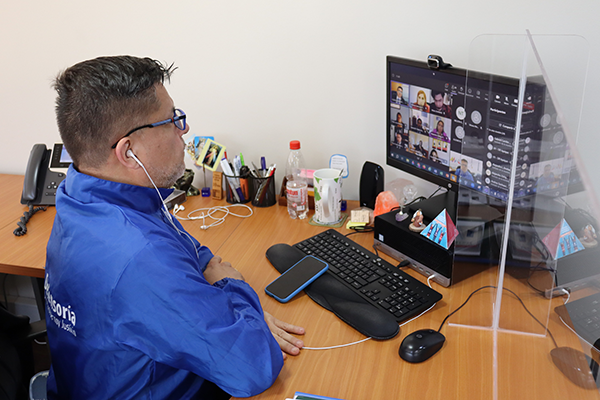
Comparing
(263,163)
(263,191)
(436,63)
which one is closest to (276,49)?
(263,163)

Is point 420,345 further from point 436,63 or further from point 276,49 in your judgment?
point 276,49

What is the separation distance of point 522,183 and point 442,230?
1.55 ft

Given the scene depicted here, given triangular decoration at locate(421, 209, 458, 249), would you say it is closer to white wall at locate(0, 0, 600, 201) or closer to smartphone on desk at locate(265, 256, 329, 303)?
smartphone on desk at locate(265, 256, 329, 303)

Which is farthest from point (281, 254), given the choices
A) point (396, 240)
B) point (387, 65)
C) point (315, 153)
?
point (387, 65)

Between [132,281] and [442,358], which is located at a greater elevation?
[132,281]

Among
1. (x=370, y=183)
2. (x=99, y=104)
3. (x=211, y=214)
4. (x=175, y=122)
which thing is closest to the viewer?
(x=99, y=104)

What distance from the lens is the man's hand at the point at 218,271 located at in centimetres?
129

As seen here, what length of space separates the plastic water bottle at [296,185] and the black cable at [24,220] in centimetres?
95

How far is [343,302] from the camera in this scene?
48.9 inches

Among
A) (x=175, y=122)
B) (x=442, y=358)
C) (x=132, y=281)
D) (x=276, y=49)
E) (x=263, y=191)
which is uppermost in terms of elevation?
(x=276, y=49)

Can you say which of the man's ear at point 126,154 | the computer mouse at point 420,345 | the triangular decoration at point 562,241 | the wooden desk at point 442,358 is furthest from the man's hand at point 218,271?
the triangular decoration at point 562,241

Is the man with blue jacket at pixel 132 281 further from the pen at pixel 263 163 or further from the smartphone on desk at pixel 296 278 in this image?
the pen at pixel 263 163

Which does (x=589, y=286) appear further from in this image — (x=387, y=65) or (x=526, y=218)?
(x=387, y=65)

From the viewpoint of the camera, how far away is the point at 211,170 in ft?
6.51
